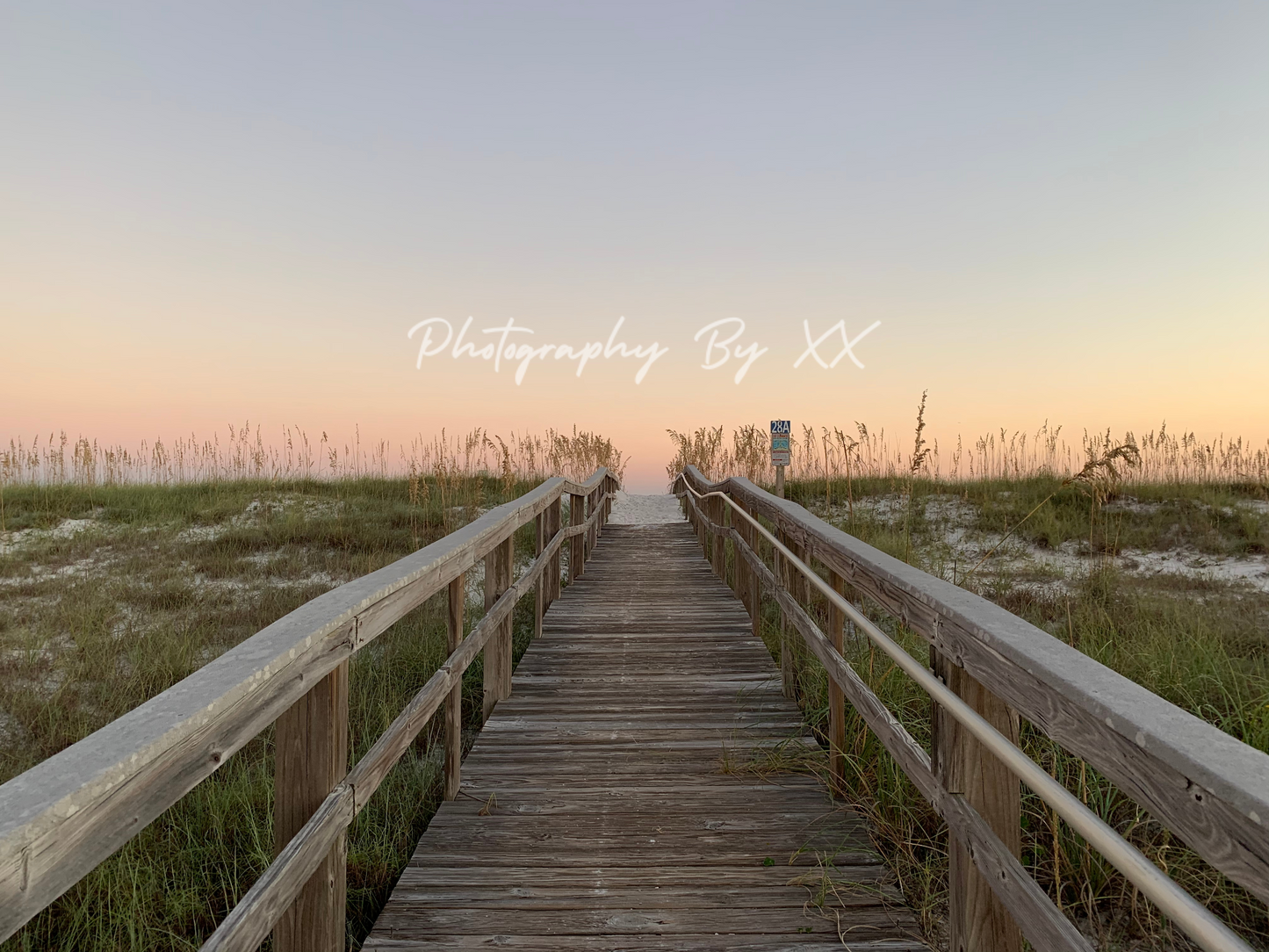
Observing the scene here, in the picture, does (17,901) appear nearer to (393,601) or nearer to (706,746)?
(393,601)

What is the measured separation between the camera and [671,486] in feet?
61.0

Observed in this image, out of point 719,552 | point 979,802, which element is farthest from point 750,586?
point 979,802

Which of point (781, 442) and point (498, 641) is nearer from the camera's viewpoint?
point (498, 641)

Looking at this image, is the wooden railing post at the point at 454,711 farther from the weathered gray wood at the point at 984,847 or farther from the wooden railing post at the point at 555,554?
the wooden railing post at the point at 555,554

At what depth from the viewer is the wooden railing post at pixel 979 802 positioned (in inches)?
64.6

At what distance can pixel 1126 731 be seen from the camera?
3.49 feet

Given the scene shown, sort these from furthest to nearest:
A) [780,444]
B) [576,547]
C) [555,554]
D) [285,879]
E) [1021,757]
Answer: [780,444]
[576,547]
[555,554]
[285,879]
[1021,757]

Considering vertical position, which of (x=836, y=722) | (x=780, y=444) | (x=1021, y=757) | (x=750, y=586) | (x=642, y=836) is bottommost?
(x=642, y=836)

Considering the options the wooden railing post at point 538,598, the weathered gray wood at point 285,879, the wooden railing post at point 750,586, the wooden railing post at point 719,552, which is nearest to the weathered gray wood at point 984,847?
the weathered gray wood at point 285,879

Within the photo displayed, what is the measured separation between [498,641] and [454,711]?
102 cm

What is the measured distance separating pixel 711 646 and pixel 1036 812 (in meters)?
2.61

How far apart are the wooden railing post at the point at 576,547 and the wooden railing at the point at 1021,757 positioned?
4.90 metres

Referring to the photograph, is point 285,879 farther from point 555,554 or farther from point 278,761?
point 555,554

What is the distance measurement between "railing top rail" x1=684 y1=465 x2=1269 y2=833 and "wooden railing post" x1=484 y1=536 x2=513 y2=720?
6.93 feet
